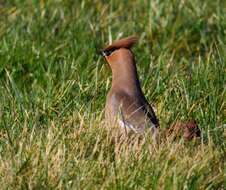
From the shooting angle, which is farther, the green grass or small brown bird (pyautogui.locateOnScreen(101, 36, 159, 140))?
small brown bird (pyautogui.locateOnScreen(101, 36, 159, 140))

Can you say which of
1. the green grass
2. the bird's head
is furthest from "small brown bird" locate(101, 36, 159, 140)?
the green grass

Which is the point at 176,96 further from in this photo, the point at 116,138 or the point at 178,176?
the point at 178,176

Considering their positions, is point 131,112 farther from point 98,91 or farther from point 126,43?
point 98,91

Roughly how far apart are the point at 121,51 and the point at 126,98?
0.33 metres

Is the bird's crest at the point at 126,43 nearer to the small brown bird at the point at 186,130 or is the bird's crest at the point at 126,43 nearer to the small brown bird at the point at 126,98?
the small brown bird at the point at 126,98

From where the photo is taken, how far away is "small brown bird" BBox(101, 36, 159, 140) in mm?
5672

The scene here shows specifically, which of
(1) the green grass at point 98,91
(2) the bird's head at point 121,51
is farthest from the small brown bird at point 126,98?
(1) the green grass at point 98,91

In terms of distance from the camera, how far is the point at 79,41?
7.66 meters

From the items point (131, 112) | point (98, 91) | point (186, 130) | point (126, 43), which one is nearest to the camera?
point (186, 130)

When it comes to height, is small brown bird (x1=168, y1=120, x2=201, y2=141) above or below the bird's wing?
below

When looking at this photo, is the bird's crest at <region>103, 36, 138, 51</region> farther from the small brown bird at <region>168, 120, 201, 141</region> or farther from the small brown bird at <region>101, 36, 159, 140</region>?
the small brown bird at <region>168, 120, 201, 141</region>

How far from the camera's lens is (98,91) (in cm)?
652

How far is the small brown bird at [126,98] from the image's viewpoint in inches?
223

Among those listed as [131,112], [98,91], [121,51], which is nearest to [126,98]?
[131,112]
